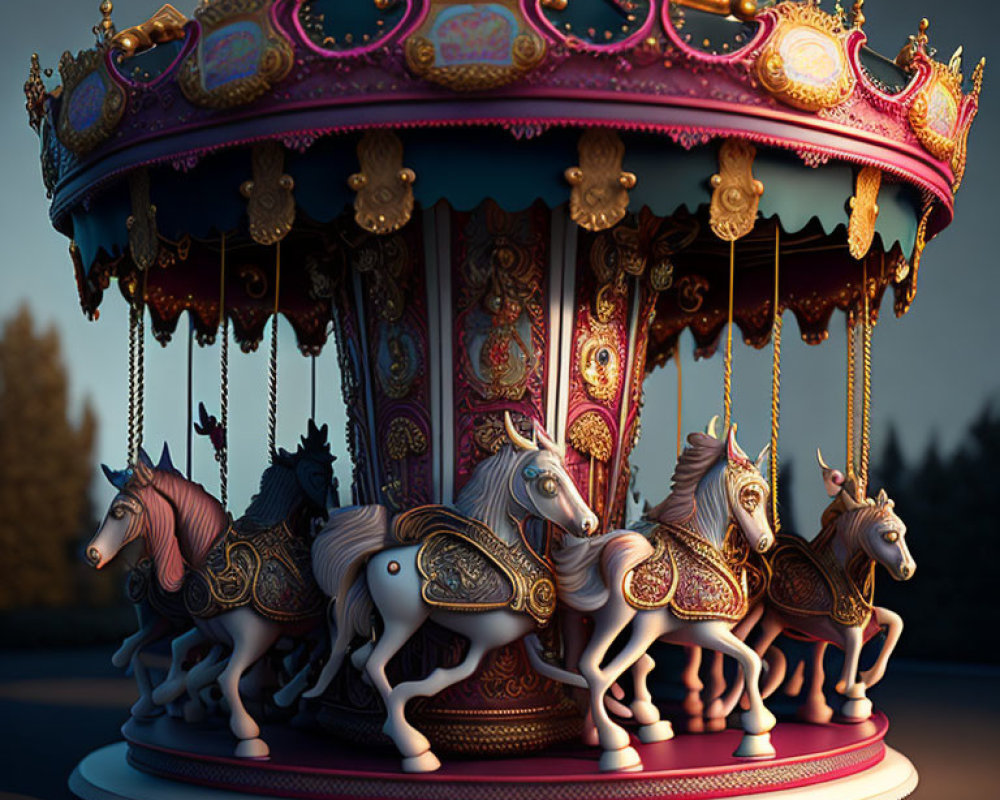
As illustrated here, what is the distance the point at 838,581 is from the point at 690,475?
123 centimetres

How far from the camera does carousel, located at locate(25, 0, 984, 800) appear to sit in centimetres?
570

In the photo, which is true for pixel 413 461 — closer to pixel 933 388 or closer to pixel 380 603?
pixel 380 603

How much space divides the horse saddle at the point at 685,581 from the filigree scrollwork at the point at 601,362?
2.74ft

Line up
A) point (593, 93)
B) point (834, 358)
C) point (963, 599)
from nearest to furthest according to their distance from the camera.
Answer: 1. point (593, 93)
2. point (963, 599)
3. point (834, 358)

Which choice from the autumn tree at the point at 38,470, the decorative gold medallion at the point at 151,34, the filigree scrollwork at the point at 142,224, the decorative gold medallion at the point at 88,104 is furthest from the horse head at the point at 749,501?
the autumn tree at the point at 38,470

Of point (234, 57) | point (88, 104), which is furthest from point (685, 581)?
point (88, 104)

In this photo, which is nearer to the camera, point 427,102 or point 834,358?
point 427,102

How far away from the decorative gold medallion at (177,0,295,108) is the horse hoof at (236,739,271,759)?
285cm

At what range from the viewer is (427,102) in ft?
18.4

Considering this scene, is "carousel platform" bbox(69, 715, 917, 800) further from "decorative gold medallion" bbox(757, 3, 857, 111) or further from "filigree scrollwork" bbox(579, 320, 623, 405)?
"decorative gold medallion" bbox(757, 3, 857, 111)

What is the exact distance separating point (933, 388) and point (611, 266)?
805 centimetres

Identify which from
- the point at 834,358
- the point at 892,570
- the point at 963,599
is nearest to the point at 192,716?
the point at 892,570

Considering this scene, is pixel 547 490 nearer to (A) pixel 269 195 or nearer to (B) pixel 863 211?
(A) pixel 269 195

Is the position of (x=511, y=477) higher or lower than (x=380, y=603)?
higher
